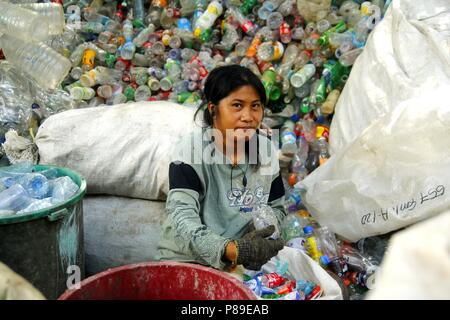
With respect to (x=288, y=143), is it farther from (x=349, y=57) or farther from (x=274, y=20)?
(x=274, y=20)

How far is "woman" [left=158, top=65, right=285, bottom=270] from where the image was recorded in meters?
2.12

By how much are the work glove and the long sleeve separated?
0.07m

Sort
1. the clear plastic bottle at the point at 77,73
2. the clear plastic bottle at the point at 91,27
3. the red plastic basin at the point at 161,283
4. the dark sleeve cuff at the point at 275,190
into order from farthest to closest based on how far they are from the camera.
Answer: the clear plastic bottle at the point at 91,27 → the clear plastic bottle at the point at 77,73 → the dark sleeve cuff at the point at 275,190 → the red plastic basin at the point at 161,283

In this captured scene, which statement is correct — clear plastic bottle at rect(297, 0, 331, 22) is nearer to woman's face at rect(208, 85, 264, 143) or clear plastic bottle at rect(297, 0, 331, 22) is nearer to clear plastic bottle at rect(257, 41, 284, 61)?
Answer: clear plastic bottle at rect(257, 41, 284, 61)

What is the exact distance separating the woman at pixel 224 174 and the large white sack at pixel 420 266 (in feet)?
4.50

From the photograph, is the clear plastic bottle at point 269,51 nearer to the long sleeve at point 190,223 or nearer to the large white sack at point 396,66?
the large white sack at point 396,66

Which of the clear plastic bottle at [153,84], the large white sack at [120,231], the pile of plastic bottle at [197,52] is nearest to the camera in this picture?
the large white sack at [120,231]

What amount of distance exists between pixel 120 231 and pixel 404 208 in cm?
141

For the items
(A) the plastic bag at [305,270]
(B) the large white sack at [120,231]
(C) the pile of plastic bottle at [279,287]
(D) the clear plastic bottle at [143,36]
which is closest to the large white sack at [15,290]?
(C) the pile of plastic bottle at [279,287]

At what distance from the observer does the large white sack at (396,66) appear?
2.61 metres

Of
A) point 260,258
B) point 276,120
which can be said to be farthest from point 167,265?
point 276,120

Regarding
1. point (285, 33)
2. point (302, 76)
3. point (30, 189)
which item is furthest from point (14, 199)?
point (285, 33)

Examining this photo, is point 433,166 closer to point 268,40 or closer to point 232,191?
point 232,191

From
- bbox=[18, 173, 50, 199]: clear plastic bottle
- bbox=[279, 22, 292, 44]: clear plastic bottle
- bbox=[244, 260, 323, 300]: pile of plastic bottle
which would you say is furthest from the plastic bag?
bbox=[279, 22, 292, 44]: clear plastic bottle
